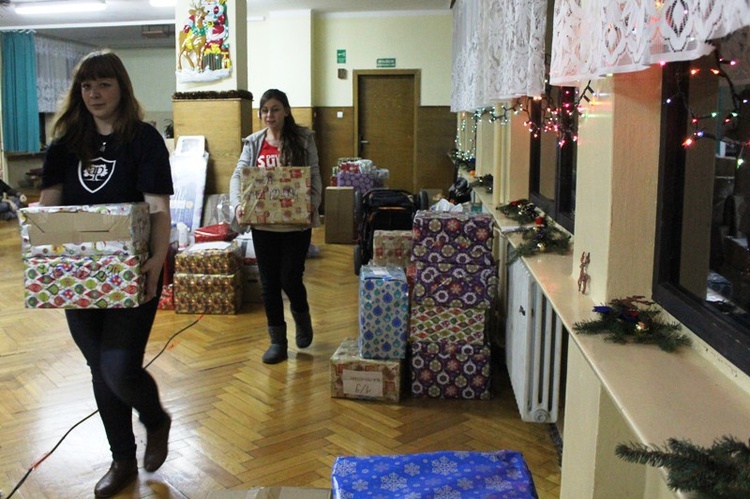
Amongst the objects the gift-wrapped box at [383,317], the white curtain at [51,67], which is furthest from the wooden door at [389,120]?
the gift-wrapped box at [383,317]

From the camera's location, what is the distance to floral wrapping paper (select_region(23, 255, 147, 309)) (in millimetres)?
2080

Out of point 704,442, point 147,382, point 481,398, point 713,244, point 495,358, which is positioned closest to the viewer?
point 704,442

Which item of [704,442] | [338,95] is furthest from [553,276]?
[338,95]

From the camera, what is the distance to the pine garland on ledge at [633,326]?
164cm

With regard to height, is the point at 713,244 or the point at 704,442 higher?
the point at 713,244

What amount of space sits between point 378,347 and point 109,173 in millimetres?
1500

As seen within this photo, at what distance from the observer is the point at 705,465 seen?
3.10 ft

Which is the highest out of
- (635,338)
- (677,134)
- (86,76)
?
(86,76)

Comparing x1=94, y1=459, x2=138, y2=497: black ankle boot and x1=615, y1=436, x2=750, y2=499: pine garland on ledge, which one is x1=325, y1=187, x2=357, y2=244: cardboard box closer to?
x1=94, y1=459, x2=138, y2=497: black ankle boot

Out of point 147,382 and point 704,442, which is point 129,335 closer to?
point 147,382

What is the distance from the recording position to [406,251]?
393cm

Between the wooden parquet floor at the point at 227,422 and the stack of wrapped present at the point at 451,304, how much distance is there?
0.12 meters

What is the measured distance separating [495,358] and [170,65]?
11.1 m

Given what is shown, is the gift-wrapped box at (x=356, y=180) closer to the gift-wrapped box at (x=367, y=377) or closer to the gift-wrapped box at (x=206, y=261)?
the gift-wrapped box at (x=206, y=261)
